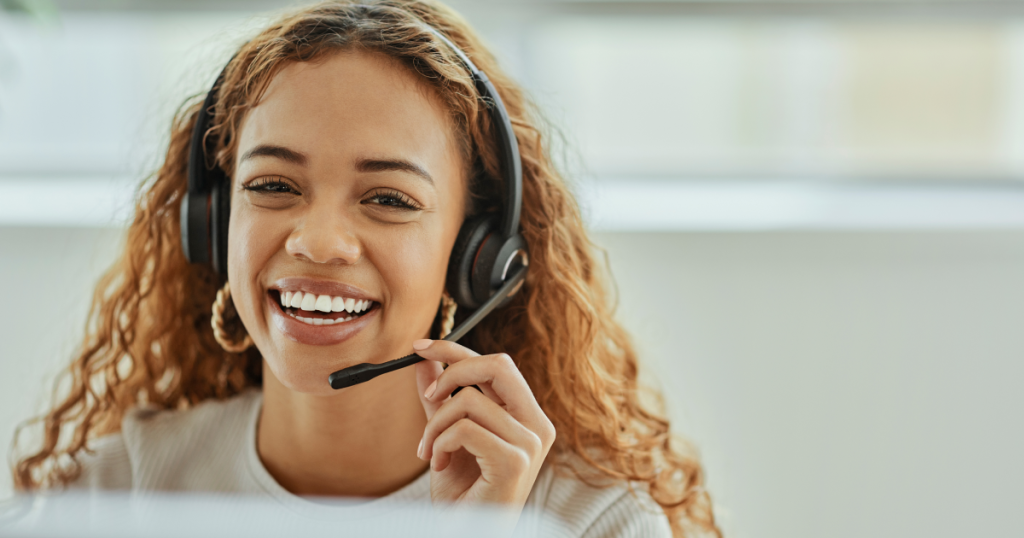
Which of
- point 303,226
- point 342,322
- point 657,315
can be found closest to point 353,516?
point 342,322

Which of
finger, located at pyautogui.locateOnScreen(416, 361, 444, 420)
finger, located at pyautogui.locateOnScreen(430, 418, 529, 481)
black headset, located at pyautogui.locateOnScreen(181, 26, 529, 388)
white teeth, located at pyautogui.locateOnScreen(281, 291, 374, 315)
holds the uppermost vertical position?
black headset, located at pyautogui.locateOnScreen(181, 26, 529, 388)

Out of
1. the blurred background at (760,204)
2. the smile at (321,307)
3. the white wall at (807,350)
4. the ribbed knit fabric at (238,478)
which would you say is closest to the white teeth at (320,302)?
the smile at (321,307)

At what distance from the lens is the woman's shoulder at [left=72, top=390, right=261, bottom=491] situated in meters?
0.97

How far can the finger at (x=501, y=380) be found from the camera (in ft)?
2.48

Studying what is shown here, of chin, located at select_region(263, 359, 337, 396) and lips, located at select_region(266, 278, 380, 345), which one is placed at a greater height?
lips, located at select_region(266, 278, 380, 345)

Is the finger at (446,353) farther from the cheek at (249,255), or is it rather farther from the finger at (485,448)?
the cheek at (249,255)

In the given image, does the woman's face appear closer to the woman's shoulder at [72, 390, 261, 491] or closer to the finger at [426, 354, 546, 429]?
the finger at [426, 354, 546, 429]

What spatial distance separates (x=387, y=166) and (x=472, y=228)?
0.41 ft

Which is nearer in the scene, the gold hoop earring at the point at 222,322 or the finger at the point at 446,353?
the finger at the point at 446,353

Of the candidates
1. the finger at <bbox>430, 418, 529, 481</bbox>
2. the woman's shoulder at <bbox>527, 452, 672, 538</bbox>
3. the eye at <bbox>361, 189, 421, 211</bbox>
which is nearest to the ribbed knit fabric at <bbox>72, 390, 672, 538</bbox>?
the woman's shoulder at <bbox>527, 452, 672, 538</bbox>

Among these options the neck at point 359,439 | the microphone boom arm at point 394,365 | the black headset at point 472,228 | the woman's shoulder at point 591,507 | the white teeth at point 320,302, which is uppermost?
the black headset at point 472,228

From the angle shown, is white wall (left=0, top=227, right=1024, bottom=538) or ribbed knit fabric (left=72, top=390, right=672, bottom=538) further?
white wall (left=0, top=227, right=1024, bottom=538)

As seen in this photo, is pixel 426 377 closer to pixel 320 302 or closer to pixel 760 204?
pixel 320 302

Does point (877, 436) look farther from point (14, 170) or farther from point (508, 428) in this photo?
point (14, 170)
